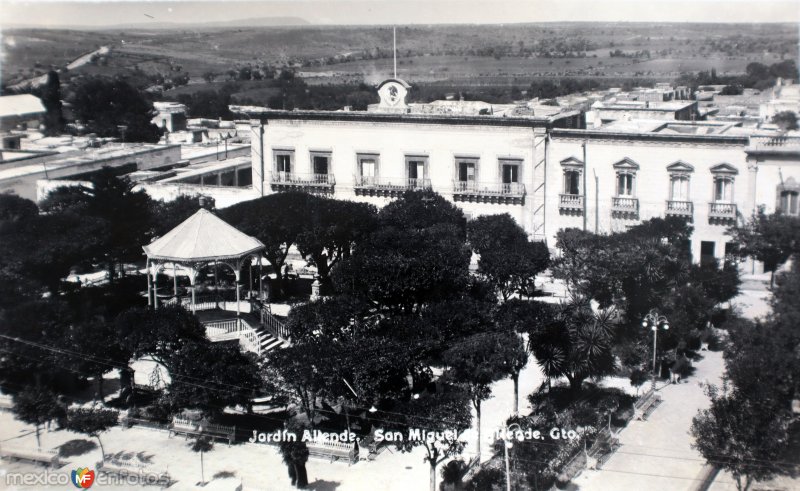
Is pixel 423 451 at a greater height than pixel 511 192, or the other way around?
pixel 511 192

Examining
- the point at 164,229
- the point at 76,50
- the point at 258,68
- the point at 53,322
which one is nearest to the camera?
the point at 53,322

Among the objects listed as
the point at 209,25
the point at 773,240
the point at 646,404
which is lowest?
the point at 646,404

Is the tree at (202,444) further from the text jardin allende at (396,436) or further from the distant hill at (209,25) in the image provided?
the distant hill at (209,25)

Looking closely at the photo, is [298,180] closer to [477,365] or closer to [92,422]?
[92,422]

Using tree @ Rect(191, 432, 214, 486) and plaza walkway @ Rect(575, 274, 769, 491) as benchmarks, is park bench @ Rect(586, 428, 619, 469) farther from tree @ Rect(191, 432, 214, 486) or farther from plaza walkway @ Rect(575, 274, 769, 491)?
tree @ Rect(191, 432, 214, 486)

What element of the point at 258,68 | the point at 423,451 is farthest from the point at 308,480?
the point at 258,68

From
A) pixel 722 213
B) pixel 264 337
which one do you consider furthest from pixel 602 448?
pixel 722 213

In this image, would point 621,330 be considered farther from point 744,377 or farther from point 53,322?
point 53,322
